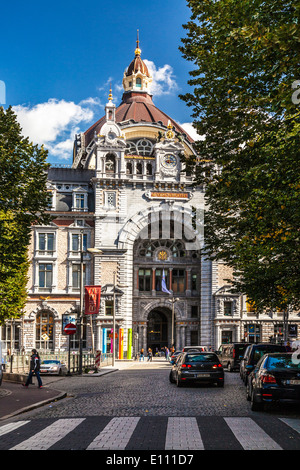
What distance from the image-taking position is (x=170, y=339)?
66500mm

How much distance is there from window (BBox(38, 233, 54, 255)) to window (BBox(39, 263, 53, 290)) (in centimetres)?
138

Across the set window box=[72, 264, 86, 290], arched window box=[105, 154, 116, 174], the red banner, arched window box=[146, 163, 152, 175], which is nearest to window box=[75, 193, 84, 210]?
arched window box=[105, 154, 116, 174]

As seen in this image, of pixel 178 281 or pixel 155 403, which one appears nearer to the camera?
pixel 155 403

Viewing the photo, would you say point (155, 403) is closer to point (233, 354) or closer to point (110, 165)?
point (233, 354)

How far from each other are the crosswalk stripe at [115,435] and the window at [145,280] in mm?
52756

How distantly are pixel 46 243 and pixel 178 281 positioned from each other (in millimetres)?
15699

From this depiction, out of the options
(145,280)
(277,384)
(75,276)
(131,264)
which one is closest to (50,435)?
(277,384)

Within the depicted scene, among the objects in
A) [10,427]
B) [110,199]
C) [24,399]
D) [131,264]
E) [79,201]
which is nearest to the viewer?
[10,427]

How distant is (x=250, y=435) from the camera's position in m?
11.0

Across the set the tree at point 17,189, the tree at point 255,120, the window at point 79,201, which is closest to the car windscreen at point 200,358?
the tree at point 255,120

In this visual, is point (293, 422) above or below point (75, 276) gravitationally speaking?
below

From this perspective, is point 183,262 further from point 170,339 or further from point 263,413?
point 263,413

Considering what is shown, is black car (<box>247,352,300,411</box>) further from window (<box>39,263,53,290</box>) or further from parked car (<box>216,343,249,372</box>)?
window (<box>39,263,53,290</box>)
